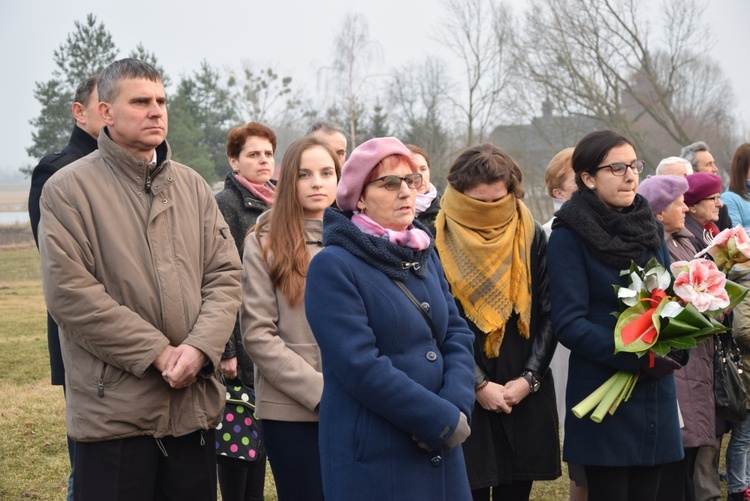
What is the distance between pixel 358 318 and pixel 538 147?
32779 millimetres

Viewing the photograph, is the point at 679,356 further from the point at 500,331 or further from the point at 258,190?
the point at 258,190

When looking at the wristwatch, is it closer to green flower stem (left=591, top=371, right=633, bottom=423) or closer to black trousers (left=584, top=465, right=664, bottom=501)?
green flower stem (left=591, top=371, right=633, bottom=423)

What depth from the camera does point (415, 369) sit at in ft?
9.37

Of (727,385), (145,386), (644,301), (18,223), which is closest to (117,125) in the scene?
(145,386)

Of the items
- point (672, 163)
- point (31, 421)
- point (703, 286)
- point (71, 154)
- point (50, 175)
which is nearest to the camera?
point (703, 286)

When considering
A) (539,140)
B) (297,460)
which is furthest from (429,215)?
(539,140)

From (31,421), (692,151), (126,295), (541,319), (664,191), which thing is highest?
(692,151)

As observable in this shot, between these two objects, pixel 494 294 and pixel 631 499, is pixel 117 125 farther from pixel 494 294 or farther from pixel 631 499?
pixel 631 499

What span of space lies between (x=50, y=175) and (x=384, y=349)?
244cm

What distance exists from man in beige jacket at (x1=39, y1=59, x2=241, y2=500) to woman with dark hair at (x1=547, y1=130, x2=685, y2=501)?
160cm

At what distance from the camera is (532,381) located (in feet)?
12.6

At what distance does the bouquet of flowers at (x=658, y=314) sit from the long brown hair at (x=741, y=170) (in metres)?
3.65

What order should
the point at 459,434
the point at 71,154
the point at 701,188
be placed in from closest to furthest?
the point at 459,434 → the point at 71,154 → the point at 701,188

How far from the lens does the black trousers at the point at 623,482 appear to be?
373 cm
